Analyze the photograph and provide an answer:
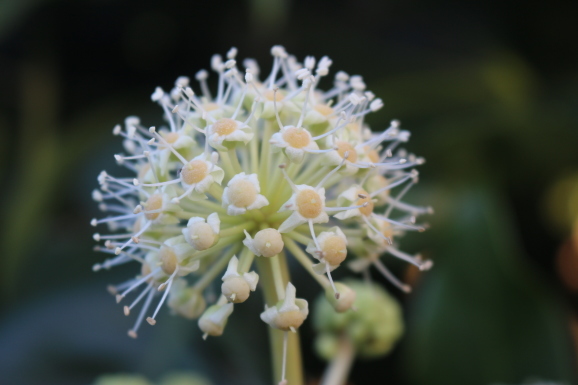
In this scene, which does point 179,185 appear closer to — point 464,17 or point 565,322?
point 565,322

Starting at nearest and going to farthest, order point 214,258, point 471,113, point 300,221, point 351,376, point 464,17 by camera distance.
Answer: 1. point 300,221
2. point 214,258
3. point 351,376
4. point 471,113
5. point 464,17

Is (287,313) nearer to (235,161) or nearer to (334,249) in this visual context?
(334,249)

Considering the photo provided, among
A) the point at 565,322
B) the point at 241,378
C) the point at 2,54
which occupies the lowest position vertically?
the point at 241,378

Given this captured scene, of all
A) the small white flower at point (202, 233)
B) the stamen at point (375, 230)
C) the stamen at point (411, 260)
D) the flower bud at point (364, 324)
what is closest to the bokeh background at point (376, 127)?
the flower bud at point (364, 324)

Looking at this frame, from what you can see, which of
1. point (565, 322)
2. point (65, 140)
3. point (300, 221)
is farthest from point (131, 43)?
point (565, 322)

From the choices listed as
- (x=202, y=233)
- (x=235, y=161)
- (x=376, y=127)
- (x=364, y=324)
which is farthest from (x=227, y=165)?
(x=376, y=127)

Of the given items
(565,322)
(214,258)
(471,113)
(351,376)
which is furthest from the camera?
(471,113)
